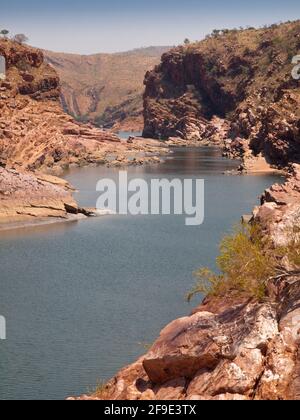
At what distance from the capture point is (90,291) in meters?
48.4

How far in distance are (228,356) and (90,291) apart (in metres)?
25.4

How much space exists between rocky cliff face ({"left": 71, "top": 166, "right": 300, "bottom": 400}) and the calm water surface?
678cm

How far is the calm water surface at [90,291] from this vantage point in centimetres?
3497

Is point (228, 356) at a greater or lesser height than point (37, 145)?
lesser

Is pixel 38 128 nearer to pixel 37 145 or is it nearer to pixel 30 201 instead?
pixel 37 145

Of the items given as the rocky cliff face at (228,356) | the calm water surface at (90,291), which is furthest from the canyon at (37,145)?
the rocky cliff face at (228,356)

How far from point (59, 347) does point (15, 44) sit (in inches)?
5903

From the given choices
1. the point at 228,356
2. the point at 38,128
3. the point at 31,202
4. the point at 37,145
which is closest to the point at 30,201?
the point at 31,202

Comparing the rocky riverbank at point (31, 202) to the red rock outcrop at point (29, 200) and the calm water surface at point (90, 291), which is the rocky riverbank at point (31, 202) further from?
the calm water surface at point (90, 291)

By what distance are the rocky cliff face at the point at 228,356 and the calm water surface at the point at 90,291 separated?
22.2 ft

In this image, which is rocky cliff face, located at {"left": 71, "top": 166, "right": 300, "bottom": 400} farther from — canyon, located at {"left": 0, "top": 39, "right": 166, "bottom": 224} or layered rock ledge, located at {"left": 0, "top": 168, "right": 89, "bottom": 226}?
canyon, located at {"left": 0, "top": 39, "right": 166, "bottom": 224}

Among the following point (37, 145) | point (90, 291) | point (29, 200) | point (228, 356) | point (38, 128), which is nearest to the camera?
point (228, 356)

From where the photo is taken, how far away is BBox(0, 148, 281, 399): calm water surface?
115ft

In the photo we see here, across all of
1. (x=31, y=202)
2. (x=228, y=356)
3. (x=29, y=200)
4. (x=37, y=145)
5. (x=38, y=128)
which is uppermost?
(x=38, y=128)
